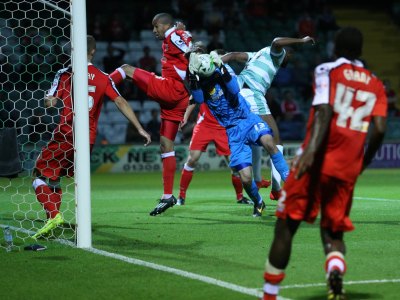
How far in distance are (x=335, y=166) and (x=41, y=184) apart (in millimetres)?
4475

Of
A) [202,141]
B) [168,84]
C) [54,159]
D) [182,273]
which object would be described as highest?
[168,84]

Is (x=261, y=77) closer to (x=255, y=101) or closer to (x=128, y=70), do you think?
(x=255, y=101)

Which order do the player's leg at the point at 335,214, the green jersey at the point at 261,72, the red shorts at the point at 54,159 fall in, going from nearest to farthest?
the player's leg at the point at 335,214, the red shorts at the point at 54,159, the green jersey at the point at 261,72

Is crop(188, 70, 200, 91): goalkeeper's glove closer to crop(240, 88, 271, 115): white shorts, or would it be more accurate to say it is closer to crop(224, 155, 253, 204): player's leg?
crop(240, 88, 271, 115): white shorts

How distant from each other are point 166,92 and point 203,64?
1407 millimetres

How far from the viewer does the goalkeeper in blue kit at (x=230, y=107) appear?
942cm

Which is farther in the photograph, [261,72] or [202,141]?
[202,141]

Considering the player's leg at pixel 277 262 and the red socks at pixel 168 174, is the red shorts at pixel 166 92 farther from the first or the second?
the player's leg at pixel 277 262

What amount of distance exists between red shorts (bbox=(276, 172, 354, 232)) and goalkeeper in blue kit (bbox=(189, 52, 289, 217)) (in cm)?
435

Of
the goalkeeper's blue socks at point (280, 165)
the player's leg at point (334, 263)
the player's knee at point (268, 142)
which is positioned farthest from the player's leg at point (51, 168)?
the player's leg at point (334, 263)

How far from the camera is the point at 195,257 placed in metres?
7.05

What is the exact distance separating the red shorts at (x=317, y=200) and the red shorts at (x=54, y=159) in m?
4.18

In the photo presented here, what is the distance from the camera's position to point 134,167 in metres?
20.7

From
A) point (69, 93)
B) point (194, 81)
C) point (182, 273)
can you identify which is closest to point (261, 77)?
point (194, 81)
